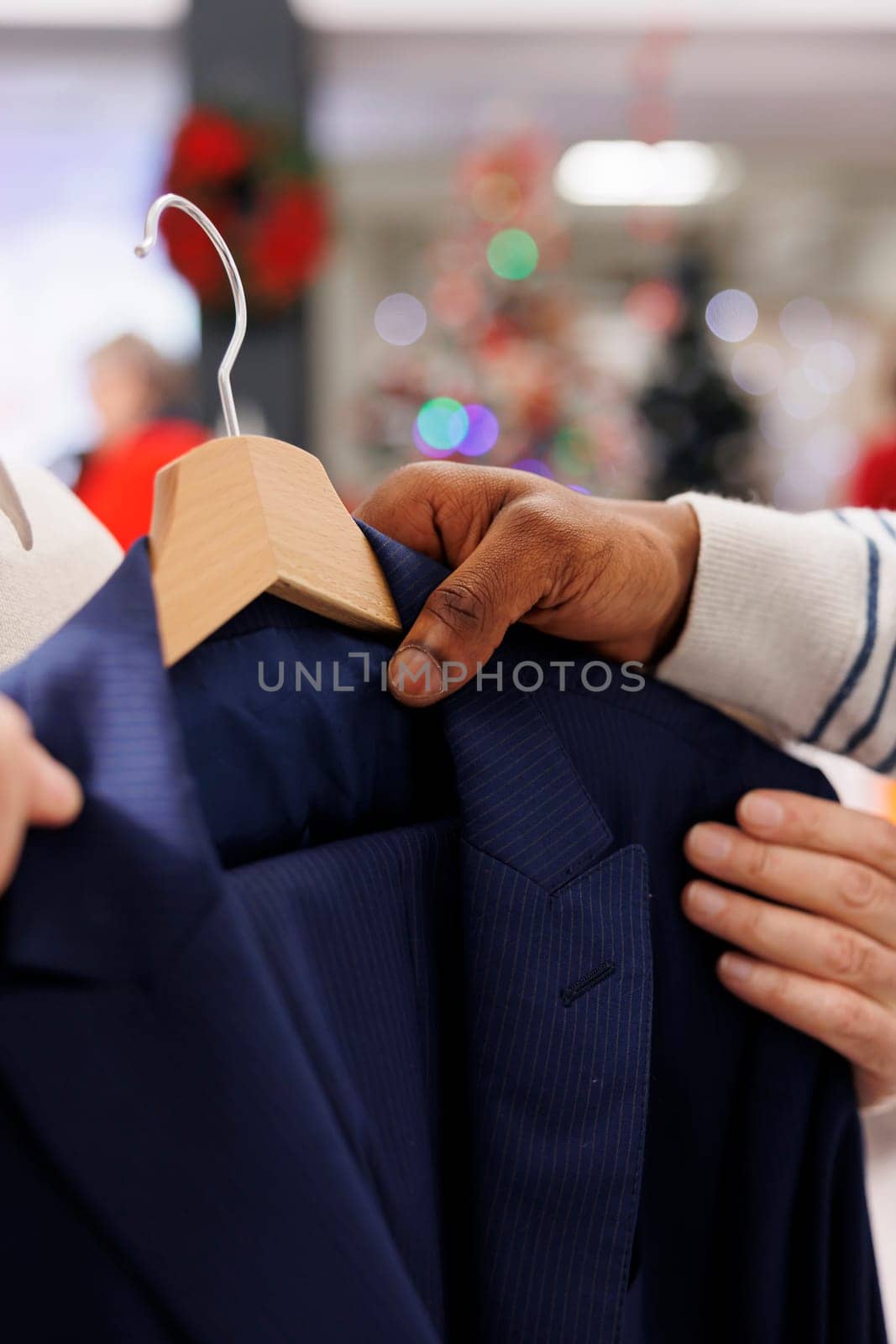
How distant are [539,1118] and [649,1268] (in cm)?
18

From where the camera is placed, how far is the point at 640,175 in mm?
4887

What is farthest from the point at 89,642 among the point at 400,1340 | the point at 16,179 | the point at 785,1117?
the point at 16,179

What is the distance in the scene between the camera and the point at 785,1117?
1.97 ft

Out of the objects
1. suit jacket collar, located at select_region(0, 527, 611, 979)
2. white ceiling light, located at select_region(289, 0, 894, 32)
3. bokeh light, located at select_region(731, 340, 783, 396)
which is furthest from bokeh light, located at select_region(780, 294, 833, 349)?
suit jacket collar, located at select_region(0, 527, 611, 979)

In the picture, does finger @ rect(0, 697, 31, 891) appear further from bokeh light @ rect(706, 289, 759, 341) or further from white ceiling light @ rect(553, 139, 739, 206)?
bokeh light @ rect(706, 289, 759, 341)

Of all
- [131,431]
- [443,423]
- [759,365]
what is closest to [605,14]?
[443,423]

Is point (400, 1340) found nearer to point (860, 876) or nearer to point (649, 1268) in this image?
point (649, 1268)

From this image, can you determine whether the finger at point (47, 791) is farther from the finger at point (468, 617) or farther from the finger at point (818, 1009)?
the finger at point (818, 1009)

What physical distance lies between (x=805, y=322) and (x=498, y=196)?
3.81 metres

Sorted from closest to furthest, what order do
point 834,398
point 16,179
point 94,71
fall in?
point 94,71 → point 16,179 → point 834,398

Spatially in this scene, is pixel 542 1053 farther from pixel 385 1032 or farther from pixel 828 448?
pixel 828 448

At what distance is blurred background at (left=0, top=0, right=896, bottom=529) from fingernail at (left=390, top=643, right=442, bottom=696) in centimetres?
152

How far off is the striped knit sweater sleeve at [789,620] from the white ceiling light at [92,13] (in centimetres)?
321

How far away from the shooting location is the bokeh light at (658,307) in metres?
3.37
